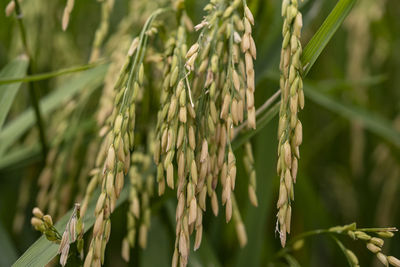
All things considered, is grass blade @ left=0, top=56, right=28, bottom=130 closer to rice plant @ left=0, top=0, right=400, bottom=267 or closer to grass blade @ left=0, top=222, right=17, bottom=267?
→ rice plant @ left=0, top=0, right=400, bottom=267

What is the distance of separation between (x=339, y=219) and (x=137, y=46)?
97 centimetres

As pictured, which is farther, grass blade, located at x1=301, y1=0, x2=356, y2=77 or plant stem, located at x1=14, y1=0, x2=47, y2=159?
plant stem, located at x1=14, y1=0, x2=47, y2=159

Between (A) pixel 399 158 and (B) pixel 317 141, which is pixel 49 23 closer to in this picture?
(B) pixel 317 141

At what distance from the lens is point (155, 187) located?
2.85ft

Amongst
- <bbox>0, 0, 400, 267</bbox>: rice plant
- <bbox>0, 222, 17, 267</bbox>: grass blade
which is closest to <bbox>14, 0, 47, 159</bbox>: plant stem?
<bbox>0, 0, 400, 267</bbox>: rice plant

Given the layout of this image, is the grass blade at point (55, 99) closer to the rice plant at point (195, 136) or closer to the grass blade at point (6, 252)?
the rice plant at point (195, 136)

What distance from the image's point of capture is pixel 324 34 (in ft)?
2.23

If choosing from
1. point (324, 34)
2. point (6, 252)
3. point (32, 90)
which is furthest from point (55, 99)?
point (324, 34)

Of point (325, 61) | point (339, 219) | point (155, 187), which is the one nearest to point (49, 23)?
point (155, 187)

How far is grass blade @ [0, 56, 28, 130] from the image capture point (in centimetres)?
83

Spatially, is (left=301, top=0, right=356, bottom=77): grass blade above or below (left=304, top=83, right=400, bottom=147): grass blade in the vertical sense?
above

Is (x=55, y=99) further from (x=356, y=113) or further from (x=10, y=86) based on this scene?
(x=356, y=113)

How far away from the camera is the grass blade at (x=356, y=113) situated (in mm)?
1047

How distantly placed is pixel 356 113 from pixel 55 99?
0.69 meters
